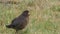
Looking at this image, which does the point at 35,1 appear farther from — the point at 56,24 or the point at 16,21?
the point at 16,21

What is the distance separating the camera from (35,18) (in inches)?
365

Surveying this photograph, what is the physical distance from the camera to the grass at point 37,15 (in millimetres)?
8438

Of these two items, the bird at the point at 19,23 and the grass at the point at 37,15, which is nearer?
the bird at the point at 19,23

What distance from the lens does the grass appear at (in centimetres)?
844

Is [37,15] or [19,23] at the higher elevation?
[19,23]

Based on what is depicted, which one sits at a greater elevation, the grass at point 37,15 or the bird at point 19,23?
the bird at point 19,23

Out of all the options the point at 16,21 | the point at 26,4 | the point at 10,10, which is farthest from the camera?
the point at 26,4

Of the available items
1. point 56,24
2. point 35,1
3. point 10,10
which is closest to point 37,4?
point 35,1

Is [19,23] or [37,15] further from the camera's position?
[37,15]

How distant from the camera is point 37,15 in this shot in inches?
374

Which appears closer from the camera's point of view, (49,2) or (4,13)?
(4,13)

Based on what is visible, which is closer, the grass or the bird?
the bird

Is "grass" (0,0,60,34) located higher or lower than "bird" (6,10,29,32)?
lower

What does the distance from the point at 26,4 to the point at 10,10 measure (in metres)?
0.90
